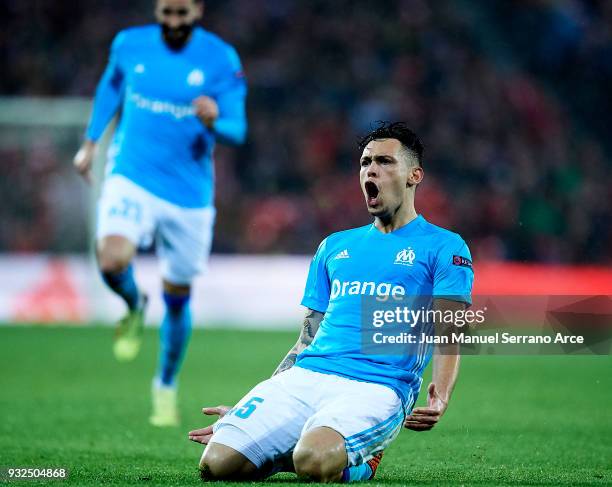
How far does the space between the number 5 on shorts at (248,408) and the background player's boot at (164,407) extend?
2.48 m

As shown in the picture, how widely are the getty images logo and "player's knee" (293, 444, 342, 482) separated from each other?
864 millimetres

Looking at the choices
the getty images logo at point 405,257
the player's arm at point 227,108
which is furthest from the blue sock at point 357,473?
the player's arm at point 227,108

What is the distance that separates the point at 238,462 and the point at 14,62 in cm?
A: 1470

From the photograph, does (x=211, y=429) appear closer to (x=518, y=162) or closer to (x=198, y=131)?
(x=198, y=131)

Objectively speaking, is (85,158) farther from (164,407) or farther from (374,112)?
(374,112)

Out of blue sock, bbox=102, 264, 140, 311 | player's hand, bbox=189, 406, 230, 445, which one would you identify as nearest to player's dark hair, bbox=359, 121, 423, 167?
player's hand, bbox=189, 406, 230, 445

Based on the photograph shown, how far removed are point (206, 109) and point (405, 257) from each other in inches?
97.6

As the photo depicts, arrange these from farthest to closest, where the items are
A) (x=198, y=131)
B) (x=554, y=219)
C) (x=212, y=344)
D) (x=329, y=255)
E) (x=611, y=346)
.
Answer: (x=554, y=219), (x=212, y=344), (x=198, y=131), (x=611, y=346), (x=329, y=255)

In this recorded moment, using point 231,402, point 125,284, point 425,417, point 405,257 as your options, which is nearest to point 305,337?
point 405,257

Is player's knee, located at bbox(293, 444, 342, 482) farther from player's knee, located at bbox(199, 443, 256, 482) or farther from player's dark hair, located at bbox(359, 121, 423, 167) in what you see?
player's dark hair, located at bbox(359, 121, 423, 167)

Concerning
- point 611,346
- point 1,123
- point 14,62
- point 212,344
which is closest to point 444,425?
point 611,346

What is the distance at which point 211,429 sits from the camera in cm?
475

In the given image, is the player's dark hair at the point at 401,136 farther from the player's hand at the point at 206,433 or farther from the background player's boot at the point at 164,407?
the background player's boot at the point at 164,407

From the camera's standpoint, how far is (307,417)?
462 centimetres
